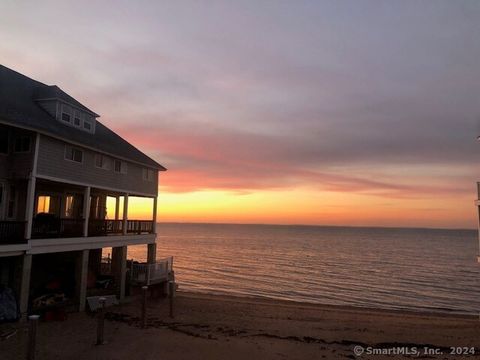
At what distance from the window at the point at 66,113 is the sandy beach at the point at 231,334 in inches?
402

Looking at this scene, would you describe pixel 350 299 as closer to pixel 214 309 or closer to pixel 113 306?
pixel 214 309

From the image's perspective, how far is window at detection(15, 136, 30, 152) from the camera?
18.2 m

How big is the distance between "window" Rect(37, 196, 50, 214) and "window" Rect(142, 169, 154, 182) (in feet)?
20.7

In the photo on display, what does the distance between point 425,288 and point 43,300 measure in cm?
4133

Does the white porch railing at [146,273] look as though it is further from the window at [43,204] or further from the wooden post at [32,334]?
the wooden post at [32,334]

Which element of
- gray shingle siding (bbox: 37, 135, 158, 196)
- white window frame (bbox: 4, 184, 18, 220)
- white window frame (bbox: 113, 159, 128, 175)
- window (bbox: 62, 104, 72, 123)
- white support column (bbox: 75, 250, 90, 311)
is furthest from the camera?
white window frame (bbox: 113, 159, 128, 175)

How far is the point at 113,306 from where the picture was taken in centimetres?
2297

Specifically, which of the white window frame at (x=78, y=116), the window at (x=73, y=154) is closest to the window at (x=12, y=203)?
the window at (x=73, y=154)

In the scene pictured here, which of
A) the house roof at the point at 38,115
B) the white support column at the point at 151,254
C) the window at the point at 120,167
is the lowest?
A: the white support column at the point at 151,254

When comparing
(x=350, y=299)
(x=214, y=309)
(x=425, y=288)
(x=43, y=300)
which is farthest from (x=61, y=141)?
(x=425, y=288)

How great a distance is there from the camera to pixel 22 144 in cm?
1834

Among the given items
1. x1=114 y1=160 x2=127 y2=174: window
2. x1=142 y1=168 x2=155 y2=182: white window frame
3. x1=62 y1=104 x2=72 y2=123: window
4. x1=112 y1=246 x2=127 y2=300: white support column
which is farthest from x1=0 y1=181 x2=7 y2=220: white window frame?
x1=142 y1=168 x2=155 y2=182: white window frame

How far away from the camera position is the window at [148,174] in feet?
90.5

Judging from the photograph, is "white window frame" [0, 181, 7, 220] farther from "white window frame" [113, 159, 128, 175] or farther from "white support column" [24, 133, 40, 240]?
"white window frame" [113, 159, 128, 175]
